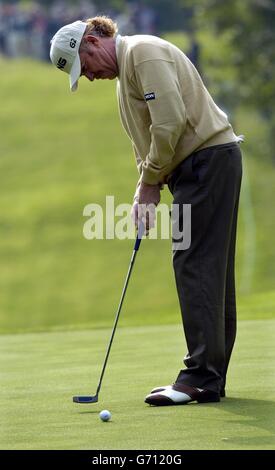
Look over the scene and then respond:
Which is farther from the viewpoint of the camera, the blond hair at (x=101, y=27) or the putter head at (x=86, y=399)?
the blond hair at (x=101, y=27)

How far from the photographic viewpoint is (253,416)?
4.74m

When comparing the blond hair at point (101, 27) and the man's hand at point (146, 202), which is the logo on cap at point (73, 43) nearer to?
the blond hair at point (101, 27)

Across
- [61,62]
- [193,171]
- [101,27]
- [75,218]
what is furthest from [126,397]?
[75,218]

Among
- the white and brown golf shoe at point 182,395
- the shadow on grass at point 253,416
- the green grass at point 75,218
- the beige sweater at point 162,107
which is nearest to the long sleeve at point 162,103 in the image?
the beige sweater at point 162,107

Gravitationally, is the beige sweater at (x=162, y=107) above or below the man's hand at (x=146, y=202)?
above

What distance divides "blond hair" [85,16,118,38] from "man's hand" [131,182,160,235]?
0.71 m

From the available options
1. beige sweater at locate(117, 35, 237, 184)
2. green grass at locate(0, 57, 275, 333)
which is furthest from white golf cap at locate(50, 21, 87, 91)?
green grass at locate(0, 57, 275, 333)

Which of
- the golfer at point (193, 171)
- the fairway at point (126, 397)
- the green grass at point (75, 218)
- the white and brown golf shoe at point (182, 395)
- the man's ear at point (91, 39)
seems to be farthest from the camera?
the green grass at point (75, 218)

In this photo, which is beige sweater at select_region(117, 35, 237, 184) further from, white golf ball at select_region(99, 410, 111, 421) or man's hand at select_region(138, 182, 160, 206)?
white golf ball at select_region(99, 410, 111, 421)

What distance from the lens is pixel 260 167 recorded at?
1698 inches

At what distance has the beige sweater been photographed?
5.27 m

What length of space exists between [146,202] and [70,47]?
791 millimetres

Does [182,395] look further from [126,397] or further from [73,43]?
[73,43]

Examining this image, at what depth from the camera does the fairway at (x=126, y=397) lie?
4266mm
